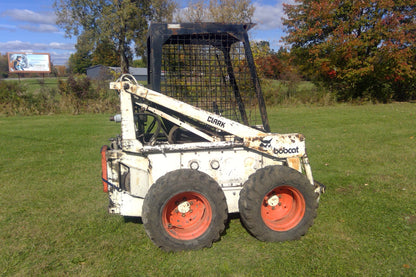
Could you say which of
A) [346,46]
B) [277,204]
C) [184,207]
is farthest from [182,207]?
[346,46]

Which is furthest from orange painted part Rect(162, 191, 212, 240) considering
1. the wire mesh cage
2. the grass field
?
the wire mesh cage

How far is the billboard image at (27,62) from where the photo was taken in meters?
49.9

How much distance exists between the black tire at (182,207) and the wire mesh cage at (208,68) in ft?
3.78

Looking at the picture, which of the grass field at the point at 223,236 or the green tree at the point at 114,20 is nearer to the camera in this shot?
the grass field at the point at 223,236

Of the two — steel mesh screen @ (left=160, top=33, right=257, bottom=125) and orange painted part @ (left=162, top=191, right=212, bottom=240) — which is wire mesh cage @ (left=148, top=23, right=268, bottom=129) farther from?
orange painted part @ (left=162, top=191, right=212, bottom=240)

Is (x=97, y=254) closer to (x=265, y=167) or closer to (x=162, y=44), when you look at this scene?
(x=265, y=167)

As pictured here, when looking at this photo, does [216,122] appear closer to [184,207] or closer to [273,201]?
[184,207]

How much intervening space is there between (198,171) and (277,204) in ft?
3.51

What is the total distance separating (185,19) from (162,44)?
70.8 feet

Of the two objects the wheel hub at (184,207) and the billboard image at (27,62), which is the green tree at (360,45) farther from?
the billboard image at (27,62)

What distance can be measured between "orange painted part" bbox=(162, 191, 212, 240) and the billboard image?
53140 millimetres

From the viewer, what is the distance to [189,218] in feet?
12.5

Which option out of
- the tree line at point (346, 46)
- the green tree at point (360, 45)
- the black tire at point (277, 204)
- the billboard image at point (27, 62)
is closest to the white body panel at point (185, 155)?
the black tire at point (277, 204)

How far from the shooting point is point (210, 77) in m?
4.34
